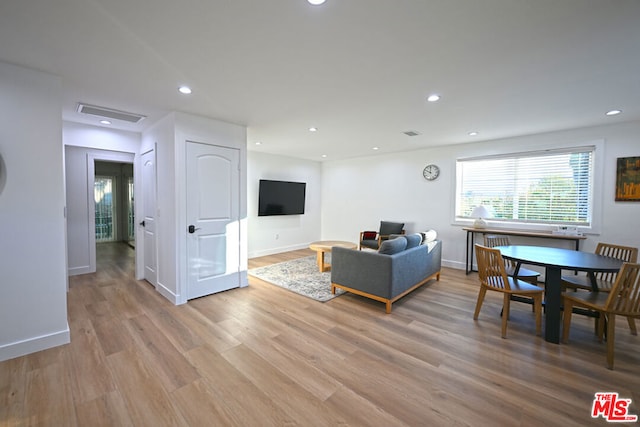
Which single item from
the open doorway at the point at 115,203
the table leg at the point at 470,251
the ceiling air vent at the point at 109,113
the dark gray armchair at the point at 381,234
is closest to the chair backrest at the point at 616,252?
the table leg at the point at 470,251

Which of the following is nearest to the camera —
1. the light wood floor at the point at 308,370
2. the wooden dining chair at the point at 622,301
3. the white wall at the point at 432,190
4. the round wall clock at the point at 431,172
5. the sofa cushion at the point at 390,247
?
the light wood floor at the point at 308,370

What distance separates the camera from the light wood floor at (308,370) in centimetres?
165

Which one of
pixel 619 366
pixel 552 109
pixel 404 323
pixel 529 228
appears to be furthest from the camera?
pixel 529 228

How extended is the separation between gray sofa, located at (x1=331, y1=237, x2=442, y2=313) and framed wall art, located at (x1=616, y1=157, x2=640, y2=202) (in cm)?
280

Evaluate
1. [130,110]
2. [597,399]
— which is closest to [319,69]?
[130,110]

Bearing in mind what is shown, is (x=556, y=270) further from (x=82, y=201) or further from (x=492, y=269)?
(x=82, y=201)

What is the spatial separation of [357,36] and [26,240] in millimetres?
3199

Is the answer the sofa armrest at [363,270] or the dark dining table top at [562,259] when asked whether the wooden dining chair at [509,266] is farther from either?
the sofa armrest at [363,270]

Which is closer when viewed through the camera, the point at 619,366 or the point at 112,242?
the point at 619,366

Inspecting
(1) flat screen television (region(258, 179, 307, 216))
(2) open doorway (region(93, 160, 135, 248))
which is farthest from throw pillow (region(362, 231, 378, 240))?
(2) open doorway (region(93, 160, 135, 248))

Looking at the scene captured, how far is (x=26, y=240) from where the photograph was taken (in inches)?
87.9

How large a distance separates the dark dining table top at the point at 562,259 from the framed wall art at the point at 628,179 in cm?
168

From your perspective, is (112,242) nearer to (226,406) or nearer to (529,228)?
(226,406)

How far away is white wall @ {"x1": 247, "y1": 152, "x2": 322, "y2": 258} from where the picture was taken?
234 inches
